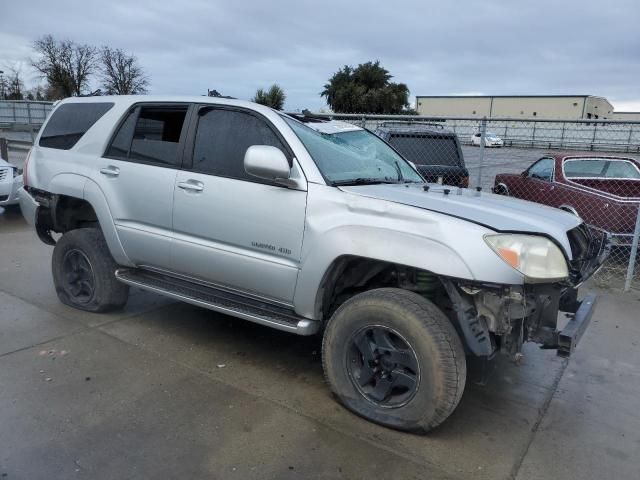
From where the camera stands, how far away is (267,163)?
10.9 feet

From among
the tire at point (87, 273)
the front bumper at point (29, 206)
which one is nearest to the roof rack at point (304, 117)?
the tire at point (87, 273)

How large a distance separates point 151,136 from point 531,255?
3012 millimetres

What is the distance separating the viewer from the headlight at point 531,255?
2859mm

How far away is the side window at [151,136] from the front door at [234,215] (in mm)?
214

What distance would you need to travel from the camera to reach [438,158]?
877 centimetres

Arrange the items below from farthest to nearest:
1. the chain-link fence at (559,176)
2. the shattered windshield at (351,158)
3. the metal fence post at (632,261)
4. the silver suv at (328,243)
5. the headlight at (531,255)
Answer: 1. the chain-link fence at (559,176)
2. the metal fence post at (632,261)
3. the shattered windshield at (351,158)
4. the silver suv at (328,243)
5. the headlight at (531,255)

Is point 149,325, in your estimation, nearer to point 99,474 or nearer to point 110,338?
point 110,338

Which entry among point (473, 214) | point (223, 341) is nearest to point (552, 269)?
point (473, 214)

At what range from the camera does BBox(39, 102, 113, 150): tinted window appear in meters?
4.74

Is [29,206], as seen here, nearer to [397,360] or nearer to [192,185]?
[192,185]

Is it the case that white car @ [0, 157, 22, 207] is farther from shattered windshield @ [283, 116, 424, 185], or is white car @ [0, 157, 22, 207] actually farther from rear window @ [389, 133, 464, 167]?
shattered windshield @ [283, 116, 424, 185]

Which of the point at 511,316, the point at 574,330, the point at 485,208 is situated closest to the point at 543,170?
the point at 485,208

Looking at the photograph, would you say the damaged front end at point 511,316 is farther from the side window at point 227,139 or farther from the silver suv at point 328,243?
the side window at point 227,139

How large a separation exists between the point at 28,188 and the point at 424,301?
4.01 meters
